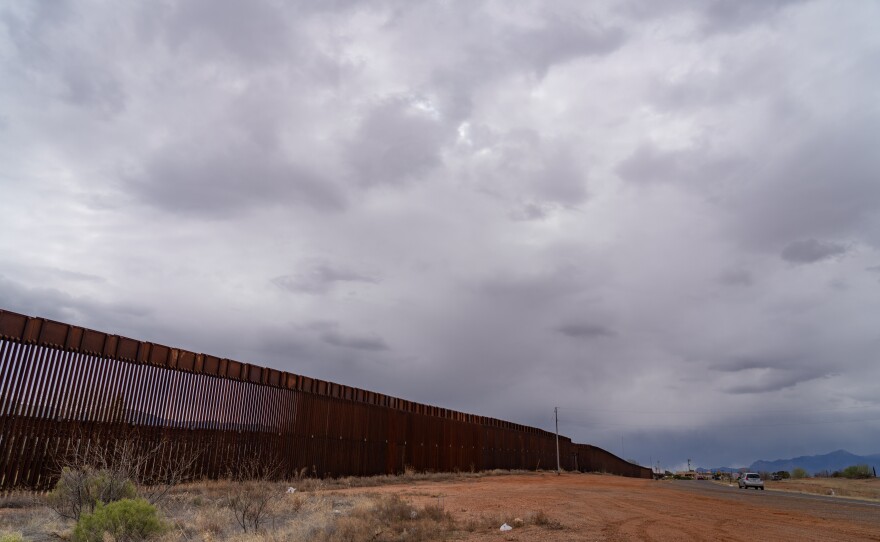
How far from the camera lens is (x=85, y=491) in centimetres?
1254

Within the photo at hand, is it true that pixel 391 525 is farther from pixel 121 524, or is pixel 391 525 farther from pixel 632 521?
pixel 632 521

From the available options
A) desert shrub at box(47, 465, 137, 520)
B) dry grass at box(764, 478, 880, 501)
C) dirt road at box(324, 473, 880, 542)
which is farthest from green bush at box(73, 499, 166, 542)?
dry grass at box(764, 478, 880, 501)

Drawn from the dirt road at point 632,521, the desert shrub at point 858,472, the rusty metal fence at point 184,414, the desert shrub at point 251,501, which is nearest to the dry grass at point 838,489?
the desert shrub at point 858,472

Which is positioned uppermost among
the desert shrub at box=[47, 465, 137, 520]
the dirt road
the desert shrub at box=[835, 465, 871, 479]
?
the desert shrub at box=[835, 465, 871, 479]

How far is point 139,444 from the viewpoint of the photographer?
18.1m

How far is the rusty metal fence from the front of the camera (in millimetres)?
15438

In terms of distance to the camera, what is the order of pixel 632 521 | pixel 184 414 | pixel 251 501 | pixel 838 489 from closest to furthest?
pixel 251 501
pixel 632 521
pixel 184 414
pixel 838 489

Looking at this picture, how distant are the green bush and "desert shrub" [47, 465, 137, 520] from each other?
2.04 metres

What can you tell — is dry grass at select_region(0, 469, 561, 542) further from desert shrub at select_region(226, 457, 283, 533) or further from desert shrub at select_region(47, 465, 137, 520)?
desert shrub at select_region(47, 465, 137, 520)

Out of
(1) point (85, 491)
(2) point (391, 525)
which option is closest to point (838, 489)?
(2) point (391, 525)

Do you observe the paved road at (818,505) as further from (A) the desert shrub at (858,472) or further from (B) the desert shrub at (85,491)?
(A) the desert shrub at (858,472)

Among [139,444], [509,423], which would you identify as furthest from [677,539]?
[509,423]

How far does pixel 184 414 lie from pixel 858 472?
103m

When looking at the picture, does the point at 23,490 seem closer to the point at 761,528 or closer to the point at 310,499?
the point at 310,499
